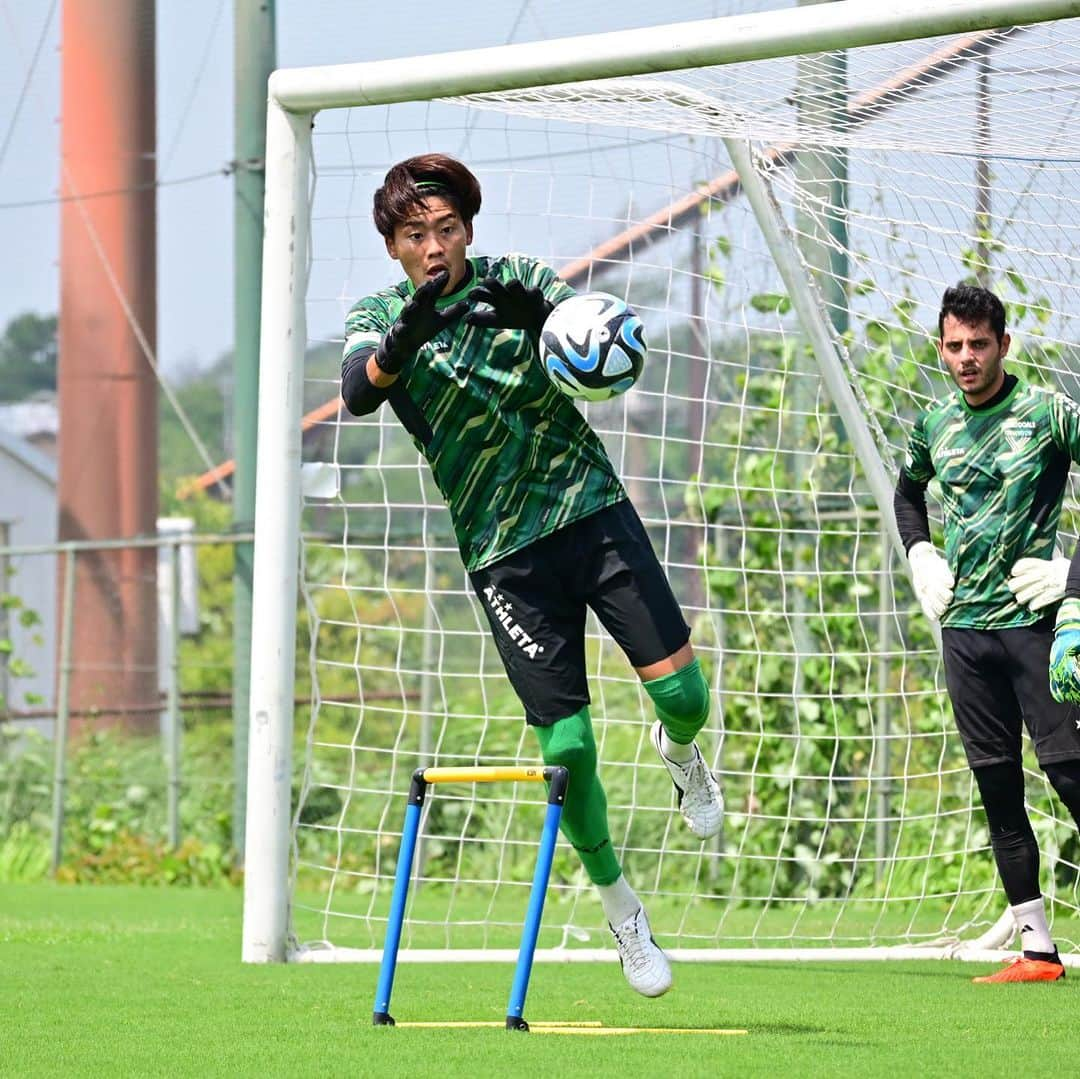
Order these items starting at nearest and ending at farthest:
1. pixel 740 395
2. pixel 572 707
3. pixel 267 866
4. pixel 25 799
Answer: pixel 572 707 < pixel 267 866 < pixel 740 395 < pixel 25 799

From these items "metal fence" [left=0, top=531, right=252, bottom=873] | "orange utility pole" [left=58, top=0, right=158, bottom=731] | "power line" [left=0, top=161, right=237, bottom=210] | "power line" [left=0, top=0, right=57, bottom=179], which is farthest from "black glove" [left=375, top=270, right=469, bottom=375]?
"power line" [left=0, top=0, right=57, bottom=179]

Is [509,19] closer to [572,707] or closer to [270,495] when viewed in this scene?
[270,495]

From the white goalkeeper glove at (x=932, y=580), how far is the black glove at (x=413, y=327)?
196cm

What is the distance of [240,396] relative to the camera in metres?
9.83

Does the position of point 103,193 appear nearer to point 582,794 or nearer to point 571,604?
point 571,604

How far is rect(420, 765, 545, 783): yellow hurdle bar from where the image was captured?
161 inches

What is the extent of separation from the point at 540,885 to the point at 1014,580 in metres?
2.14

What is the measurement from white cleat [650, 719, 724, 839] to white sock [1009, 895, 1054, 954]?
3.38 feet

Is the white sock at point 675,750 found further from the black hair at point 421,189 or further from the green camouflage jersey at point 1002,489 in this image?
the black hair at point 421,189

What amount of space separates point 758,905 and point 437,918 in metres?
1.56

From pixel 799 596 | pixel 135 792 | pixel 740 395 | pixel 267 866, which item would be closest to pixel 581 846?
pixel 267 866

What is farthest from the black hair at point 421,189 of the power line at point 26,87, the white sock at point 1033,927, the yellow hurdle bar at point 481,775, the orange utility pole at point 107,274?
the power line at point 26,87

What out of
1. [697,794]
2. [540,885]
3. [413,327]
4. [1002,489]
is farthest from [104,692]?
[540,885]

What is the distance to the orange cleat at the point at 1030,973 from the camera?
5.56 meters
